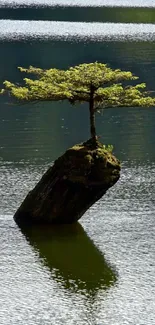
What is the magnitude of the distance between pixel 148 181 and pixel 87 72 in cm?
782

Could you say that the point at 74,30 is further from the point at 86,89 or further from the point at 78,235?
the point at 78,235

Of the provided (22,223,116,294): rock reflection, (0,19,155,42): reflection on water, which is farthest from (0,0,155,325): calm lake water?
(0,19,155,42): reflection on water

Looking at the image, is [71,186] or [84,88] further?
[84,88]

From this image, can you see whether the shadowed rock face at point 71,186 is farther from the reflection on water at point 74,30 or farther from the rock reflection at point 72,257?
the reflection on water at point 74,30

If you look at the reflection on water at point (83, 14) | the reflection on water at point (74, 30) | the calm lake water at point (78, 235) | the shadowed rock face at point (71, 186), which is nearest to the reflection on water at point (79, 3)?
the reflection on water at point (83, 14)

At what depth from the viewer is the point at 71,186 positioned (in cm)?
3056

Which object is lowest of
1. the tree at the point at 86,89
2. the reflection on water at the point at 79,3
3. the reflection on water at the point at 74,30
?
the reflection on water at the point at 74,30

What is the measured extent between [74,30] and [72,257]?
230ft

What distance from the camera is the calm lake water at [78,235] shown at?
24.0 m

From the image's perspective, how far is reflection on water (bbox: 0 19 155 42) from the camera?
90438 mm

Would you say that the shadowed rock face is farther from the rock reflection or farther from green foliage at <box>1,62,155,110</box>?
green foliage at <box>1,62,155,110</box>

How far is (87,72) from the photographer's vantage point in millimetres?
30672

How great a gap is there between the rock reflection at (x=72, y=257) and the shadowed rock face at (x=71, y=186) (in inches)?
21.3

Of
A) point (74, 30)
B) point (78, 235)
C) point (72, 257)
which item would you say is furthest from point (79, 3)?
point (72, 257)
